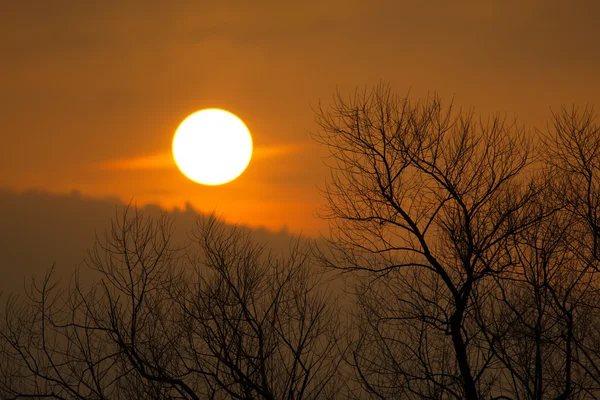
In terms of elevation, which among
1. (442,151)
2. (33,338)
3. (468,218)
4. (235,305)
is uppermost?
(442,151)

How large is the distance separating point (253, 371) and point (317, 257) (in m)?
1.95

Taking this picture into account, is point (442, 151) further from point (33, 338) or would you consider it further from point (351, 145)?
point (33, 338)

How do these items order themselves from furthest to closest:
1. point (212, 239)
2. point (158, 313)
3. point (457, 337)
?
point (158, 313)
point (212, 239)
point (457, 337)

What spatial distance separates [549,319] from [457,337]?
2.47 meters

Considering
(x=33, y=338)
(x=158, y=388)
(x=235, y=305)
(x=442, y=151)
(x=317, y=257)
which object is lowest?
(x=158, y=388)

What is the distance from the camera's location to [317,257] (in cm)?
974

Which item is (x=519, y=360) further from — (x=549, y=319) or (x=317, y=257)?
(x=317, y=257)

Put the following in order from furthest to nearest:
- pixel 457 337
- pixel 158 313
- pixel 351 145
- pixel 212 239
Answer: pixel 158 313 → pixel 212 239 → pixel 351 145 → pixel 457 337

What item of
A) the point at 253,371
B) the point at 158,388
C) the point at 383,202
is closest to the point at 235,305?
the point at 253,371

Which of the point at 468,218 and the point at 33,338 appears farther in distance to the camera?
the point at 33,338

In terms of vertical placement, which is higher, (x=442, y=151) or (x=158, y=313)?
(x=442, y=151)

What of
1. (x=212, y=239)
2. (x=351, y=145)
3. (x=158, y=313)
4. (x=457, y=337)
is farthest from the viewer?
(x=158, y=313)

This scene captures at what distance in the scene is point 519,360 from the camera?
11516 millimetres

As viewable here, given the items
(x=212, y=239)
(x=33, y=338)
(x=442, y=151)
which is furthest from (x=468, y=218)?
(x=33, y=338)
